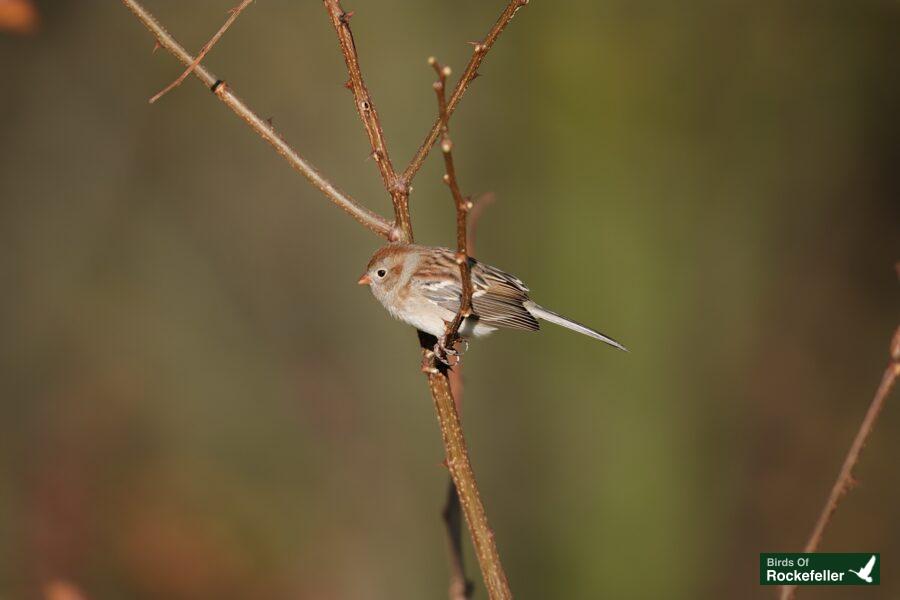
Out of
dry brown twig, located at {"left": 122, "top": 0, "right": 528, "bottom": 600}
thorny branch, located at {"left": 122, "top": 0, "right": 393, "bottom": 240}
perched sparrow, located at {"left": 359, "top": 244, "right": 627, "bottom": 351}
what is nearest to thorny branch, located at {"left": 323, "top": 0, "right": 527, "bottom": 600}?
dry brown twig, located at {"left": 122, "top": 0, "right": 528, "bottom": 600}

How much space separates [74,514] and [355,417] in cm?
250

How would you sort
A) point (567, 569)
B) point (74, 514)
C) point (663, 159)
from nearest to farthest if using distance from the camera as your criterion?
point (74, 514) < point (567, 569) < point (663, 159)

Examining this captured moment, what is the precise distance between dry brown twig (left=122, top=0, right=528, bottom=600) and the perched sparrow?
1046mm

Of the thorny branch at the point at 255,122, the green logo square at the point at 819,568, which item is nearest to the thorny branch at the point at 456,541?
the thorny branch at the point at 255,122

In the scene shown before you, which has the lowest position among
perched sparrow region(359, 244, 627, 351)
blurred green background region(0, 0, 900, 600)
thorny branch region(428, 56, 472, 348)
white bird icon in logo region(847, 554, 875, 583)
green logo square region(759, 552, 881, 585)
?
thorny branch region(428, 56, 472, 348)

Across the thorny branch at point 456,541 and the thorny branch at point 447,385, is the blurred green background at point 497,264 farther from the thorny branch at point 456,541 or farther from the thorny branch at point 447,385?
the thorny branch at point 447,385

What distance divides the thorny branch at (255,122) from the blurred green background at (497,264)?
5054mm

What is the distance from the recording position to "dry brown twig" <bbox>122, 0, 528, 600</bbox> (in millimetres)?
2652

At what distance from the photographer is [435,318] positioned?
4051 millimetres

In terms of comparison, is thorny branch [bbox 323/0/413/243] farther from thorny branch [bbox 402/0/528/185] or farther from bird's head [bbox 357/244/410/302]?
bird's head [bbox 357/244/410/302]

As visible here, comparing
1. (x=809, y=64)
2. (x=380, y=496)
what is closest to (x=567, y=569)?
(x=380, y=496)

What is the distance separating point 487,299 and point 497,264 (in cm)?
425

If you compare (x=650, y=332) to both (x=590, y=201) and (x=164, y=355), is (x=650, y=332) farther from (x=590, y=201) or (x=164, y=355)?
(x=164, y=355)

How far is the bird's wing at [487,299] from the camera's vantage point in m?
4.17
